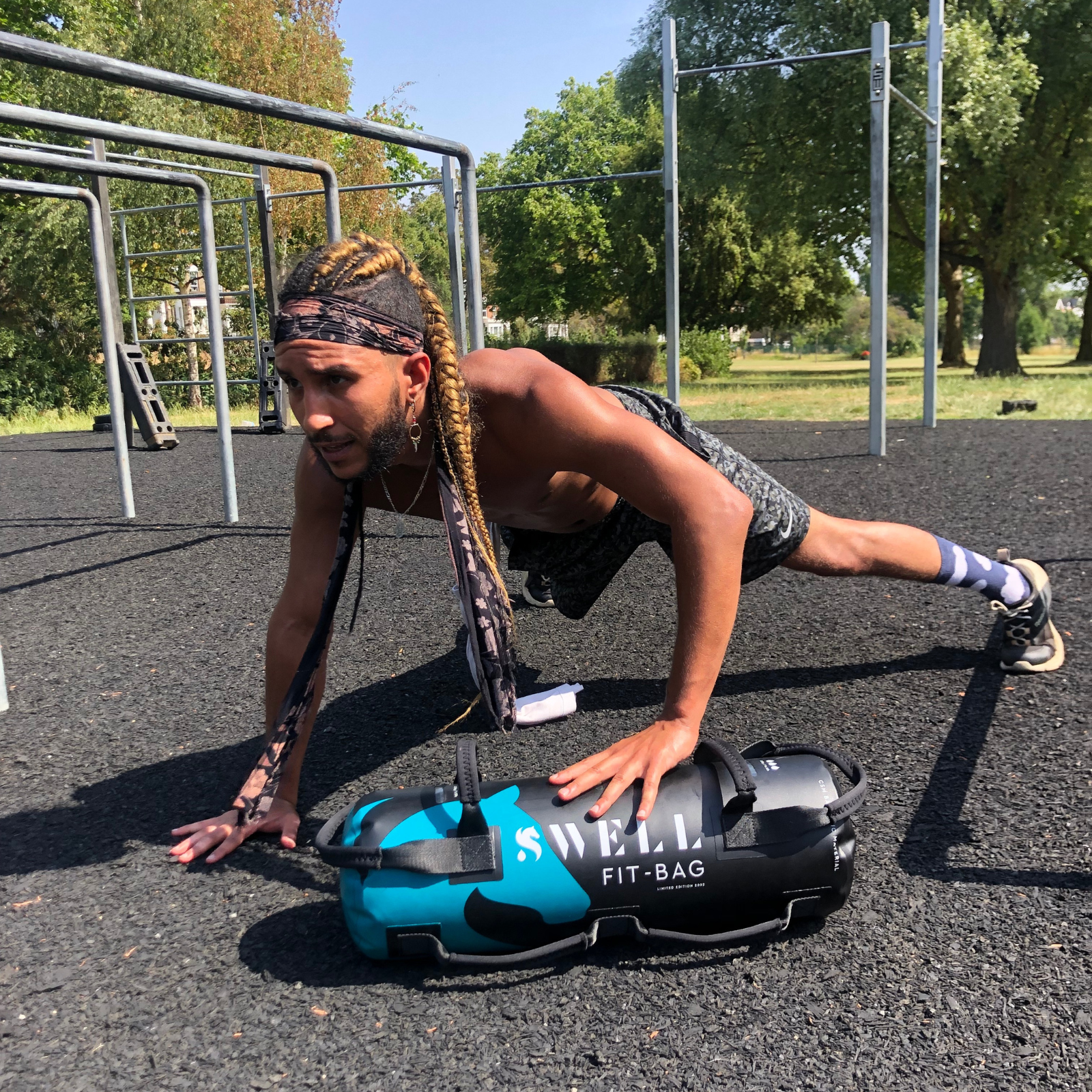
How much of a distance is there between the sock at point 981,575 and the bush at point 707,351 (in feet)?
94.0

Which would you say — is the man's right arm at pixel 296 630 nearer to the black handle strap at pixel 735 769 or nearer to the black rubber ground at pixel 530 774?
the black rubber ground at pixel 530 774

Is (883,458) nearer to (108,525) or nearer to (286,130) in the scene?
(108,525)

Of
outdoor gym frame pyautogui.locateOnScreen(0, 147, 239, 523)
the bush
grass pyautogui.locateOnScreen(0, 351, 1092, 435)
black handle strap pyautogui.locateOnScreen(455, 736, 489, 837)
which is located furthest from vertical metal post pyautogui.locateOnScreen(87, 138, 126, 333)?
the bush

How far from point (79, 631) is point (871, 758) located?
303cm

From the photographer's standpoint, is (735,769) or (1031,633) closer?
(735,769)

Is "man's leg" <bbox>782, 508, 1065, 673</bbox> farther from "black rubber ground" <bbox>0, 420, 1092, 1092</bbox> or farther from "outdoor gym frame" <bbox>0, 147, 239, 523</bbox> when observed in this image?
"outdoor gym frame" <bbox>0, 147, 239, 523</bbox>

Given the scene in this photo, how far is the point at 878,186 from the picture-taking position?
7.61 meters

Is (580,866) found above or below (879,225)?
below

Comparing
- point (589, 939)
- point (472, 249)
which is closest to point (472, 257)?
point (472, 249)

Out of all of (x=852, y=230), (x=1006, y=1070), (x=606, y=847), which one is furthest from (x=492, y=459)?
(x=852, y=230)

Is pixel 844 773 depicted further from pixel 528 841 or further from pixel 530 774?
pixel 530 774

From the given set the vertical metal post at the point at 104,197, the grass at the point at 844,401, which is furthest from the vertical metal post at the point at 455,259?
the grass at the point at 844,401

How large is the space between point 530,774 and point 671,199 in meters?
7.03

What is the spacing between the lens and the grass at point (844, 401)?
12.9 meters
